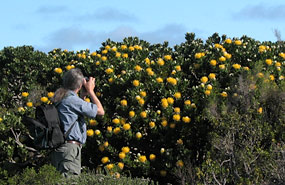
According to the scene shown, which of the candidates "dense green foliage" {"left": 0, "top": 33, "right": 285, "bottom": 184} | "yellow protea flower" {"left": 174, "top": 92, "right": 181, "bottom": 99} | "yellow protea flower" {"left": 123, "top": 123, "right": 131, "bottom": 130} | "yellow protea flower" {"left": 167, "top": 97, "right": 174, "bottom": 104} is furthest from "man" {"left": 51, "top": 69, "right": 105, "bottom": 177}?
"yellow protea flower" {"left": 174, "top": 92, "right": 181, "bottom": 99}

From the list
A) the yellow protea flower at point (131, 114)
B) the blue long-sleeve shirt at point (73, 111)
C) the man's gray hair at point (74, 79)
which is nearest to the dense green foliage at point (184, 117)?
the yellow protea flower at point (131, 114)

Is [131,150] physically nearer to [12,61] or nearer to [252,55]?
[252,55]

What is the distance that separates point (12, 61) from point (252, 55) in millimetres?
5168

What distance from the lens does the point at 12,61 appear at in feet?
32.8

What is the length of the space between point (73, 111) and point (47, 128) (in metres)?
0.34

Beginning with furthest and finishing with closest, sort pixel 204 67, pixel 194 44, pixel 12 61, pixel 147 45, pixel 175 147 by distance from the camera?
pixel 12 61, pixel 147 45, pixel 194 44, pixel 204 67, pixel 175 147

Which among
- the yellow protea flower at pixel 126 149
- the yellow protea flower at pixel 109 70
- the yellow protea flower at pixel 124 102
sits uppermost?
the yellow protea flower at pixel 109 70

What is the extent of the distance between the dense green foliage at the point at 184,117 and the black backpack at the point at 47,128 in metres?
0.96

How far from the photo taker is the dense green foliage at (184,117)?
5641 mm

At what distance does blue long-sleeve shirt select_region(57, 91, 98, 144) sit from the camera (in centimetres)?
529

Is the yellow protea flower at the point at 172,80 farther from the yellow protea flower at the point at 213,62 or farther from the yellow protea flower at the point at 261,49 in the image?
the yellow protea flower at the point at 261,49

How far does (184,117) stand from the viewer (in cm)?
622

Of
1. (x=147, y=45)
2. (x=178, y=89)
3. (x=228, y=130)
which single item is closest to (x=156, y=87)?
(x=178, y=89)

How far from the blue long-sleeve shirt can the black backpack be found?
2.3 inches
